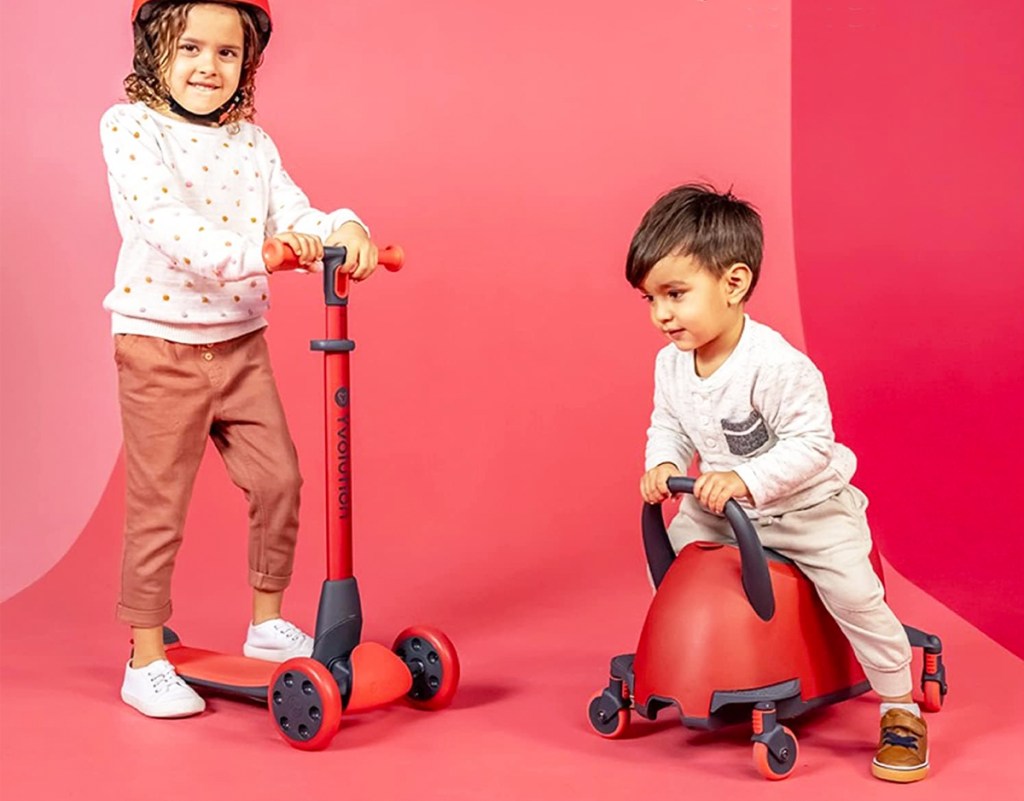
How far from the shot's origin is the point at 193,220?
257 centimetres

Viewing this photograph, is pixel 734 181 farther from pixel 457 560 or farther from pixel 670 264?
pixel 670 264

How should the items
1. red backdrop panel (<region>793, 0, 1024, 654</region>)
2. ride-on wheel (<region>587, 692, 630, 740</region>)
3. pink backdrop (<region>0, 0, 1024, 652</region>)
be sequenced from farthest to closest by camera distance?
pink backdrop (<region>0, 0, 1024, 652</region>) < red backdrop panel (<region>793, 0, 1024, 654</region>) < ride-on wheel (<region>587, 692, 630, 740</region>)

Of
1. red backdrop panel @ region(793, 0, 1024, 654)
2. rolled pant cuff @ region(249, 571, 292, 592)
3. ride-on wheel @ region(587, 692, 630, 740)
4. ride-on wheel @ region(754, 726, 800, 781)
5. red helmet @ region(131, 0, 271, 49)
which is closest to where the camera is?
ride-on wheel @ region(754, 726, 800, 781)

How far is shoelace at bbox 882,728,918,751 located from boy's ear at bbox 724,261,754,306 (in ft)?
2.35

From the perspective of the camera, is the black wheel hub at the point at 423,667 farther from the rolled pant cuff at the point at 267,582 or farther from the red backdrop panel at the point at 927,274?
the red backdrop panel at the point at 927,274

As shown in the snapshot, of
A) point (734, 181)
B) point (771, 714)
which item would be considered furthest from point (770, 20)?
point (771, 714)

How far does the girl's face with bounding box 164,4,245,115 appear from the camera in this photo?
264 centimetres

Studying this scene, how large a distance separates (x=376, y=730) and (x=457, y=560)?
101 cm

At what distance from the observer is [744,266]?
2453 millimetres

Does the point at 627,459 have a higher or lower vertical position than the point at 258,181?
lower

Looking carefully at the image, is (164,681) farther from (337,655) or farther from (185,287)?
(185,287)

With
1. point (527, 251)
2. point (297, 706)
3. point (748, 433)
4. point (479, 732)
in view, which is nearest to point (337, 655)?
point (297, 706)

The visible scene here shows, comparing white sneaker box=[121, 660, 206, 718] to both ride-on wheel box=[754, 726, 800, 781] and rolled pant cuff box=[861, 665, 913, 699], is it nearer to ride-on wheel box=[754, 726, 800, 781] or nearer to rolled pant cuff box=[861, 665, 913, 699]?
ride-on wheel box=[754, 726, 800, 781]

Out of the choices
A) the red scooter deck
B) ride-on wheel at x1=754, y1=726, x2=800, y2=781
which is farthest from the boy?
the red scooter deck
